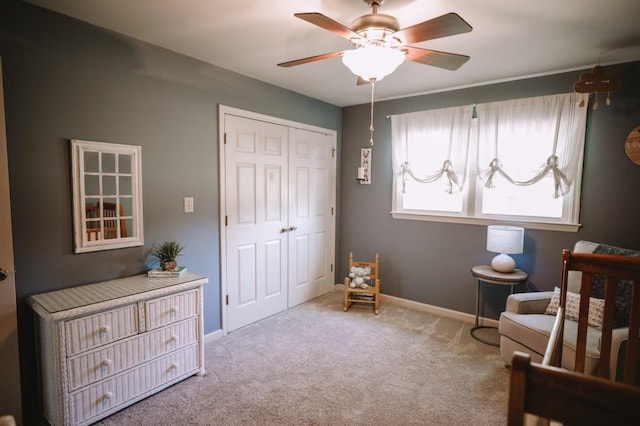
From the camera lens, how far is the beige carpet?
214 centimetres

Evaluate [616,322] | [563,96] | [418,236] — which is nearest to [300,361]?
[418,236]

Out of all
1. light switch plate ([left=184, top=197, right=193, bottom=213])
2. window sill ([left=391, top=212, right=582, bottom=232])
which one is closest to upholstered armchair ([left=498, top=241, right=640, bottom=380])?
window sill ([left=391, top=212, right=582, bottom=232])

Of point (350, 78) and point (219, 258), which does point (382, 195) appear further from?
point (219, 258)

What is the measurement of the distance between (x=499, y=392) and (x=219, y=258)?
2464mm

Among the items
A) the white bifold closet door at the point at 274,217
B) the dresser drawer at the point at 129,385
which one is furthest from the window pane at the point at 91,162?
the dresser drawer at the point at 129,385

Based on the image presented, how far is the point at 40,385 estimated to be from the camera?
2.13 m

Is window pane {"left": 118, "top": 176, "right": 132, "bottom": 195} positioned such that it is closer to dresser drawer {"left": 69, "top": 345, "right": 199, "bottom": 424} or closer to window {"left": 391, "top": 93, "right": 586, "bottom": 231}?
dresser drawer {"left": 69, "top": 345, "right": 199, "bottom": 424}

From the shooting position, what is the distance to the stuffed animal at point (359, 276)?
3939 mm

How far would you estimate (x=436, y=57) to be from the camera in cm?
192

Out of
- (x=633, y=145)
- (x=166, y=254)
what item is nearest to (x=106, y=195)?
(x=166, y=254)

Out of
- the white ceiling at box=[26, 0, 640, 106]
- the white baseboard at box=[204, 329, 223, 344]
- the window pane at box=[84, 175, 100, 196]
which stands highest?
the white ceiling at box=[26, 0, 640, 106]

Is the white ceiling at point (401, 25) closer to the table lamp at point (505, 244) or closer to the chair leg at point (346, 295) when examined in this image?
the table lamp at point (505, 244)

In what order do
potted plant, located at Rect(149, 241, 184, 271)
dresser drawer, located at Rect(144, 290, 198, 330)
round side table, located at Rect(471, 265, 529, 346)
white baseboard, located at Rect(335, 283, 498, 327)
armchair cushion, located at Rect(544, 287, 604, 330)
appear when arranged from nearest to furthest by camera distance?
→ dresser drawer, located at Rect(144, 290, 198, 330) < armchair cushion, located at Rect(544, 287, 604, 330) < potted plant, located at Rect(149, 241, 184, 271) < round side table, located at Rect(471, 265, 529, 346) < white baseboard, located at Rect(335, 283, 498, 327)

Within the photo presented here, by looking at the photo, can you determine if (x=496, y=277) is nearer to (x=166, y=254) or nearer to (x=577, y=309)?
(x=577, y=309)
